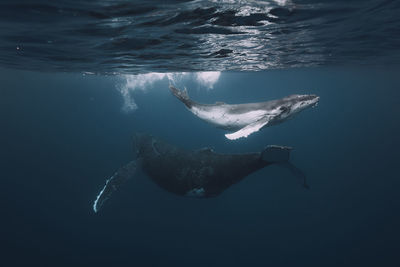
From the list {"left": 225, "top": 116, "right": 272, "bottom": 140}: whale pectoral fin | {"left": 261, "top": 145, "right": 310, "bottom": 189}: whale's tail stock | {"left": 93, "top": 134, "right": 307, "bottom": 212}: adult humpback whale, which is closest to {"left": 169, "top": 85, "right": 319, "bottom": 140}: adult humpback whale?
{"left": 225, "top": 116, "right": 272, "bottom": 140}: whale pectoral fin

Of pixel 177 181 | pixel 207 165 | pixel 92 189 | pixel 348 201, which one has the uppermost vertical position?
pixel 207 165

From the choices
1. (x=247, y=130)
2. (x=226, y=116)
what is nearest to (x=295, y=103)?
(x=247, y=130)

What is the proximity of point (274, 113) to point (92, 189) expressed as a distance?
1331 inches

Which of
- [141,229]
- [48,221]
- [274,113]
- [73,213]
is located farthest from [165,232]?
[274,113]

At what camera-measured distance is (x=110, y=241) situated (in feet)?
71.5

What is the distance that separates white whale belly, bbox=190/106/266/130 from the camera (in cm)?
606

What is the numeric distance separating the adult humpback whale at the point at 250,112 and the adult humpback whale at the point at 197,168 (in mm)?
1219

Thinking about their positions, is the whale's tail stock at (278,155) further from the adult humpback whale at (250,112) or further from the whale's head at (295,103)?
the whale's head at (295,103)

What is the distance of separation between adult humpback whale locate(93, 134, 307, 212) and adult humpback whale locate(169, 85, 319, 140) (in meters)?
1.22

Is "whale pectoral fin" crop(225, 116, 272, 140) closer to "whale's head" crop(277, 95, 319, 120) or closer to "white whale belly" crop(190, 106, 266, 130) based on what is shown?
"whale's head" crop(277, 95, 319, 120)

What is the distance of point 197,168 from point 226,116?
334 cm

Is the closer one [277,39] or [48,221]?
[277,39]

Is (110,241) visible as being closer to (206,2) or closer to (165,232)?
(165,232)

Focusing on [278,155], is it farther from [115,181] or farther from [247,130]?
[115,181]
